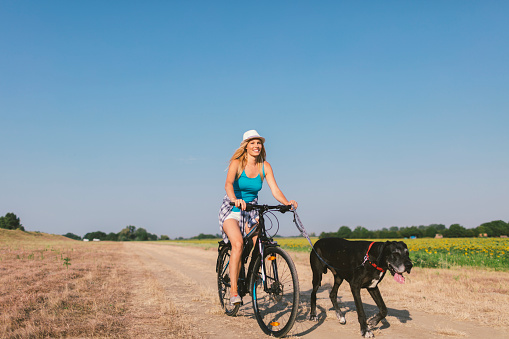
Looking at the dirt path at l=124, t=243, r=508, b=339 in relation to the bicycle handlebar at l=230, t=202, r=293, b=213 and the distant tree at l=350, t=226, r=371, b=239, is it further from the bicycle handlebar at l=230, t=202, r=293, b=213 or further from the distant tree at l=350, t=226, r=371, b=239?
the distant tree at l=350, t=226, r=371, b=239

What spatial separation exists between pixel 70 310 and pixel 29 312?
0.59 metres

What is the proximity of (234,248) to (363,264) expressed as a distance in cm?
187

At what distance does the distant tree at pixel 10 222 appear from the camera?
11350cm

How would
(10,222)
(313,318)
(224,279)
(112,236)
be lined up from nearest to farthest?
(313,318) < (224,279) < (10,222) < (112,236)

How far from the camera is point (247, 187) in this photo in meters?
5.38

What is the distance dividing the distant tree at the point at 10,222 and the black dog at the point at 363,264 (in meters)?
135

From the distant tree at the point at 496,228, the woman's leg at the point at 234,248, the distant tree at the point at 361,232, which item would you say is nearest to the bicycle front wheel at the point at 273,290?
the woman's leg at the point at 234,248

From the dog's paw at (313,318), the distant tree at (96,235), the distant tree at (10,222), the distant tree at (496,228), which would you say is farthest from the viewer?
the distant tree at (96,235)

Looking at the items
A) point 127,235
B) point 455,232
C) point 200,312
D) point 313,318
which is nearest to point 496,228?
point 455,232

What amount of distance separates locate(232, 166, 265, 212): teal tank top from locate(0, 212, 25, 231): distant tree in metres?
134

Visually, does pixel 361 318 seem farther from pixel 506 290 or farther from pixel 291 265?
pixel 506 290

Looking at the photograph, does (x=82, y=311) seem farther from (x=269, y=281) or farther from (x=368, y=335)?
(x=368, y=335)

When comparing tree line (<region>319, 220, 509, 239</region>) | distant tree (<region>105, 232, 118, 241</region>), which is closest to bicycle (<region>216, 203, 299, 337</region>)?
tree line (<region>319, 220, 509, 239</region>)

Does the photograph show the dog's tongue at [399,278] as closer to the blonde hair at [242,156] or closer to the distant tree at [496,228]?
the blonde hair at [242,156]
